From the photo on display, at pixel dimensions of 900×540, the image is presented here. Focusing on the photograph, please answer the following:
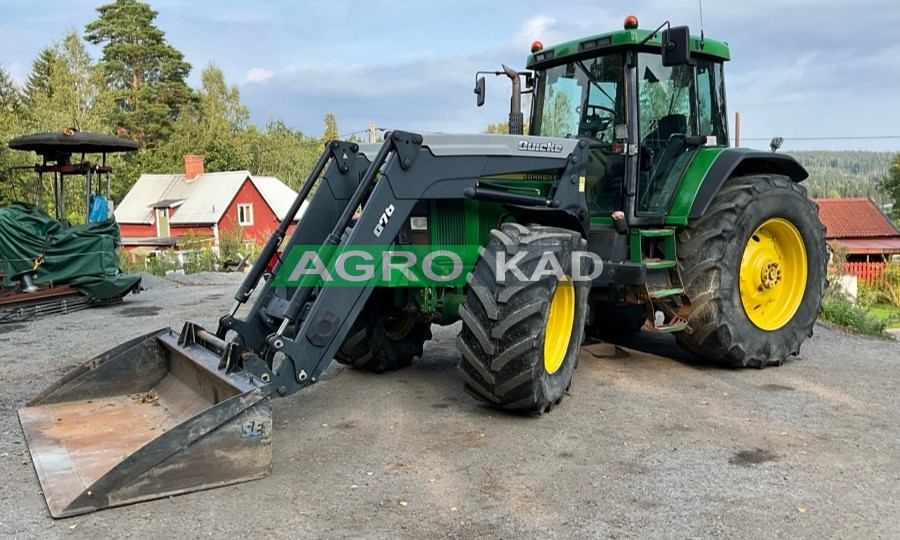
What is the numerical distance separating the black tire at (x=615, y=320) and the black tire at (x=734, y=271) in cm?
111

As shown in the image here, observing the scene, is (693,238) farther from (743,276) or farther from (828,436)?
(828,436)

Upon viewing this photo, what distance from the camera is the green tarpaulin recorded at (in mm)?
12031

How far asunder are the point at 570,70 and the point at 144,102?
48.5m

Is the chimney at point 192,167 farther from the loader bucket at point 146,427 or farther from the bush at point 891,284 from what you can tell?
the loader bucket at point 146,427

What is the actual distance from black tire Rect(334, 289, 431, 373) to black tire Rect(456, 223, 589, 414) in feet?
4.96

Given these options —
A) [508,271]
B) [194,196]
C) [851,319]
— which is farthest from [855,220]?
[508,271]

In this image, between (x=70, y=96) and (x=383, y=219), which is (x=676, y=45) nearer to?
Result: (x=383, y=219)

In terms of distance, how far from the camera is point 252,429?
4.35 metres

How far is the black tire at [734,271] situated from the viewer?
652cm

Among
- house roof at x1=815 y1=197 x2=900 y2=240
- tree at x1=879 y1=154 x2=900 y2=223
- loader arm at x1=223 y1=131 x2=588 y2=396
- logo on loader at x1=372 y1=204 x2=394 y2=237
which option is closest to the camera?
loader arm at x1=223 y1=131 x2=588 y2=396

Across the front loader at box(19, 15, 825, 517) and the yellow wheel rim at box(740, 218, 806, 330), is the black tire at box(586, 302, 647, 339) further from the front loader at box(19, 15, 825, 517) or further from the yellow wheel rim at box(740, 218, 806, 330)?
the yellow wheel rim at box(740, 218, 806, 330)

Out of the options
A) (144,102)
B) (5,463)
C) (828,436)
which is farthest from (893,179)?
(5,463)

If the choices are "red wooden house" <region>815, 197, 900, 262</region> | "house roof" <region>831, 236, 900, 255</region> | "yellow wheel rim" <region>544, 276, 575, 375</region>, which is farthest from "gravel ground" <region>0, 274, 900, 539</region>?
"red wooden house" <region>815, 197, 900, 262</region>

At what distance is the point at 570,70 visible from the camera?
6.92 m
